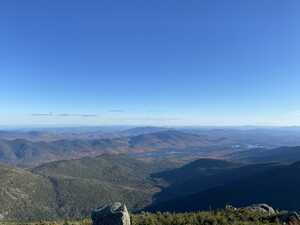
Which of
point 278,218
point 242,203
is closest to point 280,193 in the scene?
point 242,203

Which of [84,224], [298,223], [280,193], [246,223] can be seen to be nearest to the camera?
[298,223]

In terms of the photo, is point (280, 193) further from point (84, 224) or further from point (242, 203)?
point (84, 224)

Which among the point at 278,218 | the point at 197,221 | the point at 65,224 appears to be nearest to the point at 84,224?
the point at 65,224

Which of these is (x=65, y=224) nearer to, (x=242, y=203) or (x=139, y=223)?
(x=139, y=223)

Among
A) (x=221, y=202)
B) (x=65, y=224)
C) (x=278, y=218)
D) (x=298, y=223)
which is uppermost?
(x=298, y=223)

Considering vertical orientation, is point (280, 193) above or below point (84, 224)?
below

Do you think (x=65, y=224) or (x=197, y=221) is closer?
(x=197, y=221)

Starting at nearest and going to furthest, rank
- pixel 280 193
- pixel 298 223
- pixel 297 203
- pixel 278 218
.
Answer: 1. pixel 298 223
2. pixel 278 218
3. pixel 297 203
4. pixel 280 193
